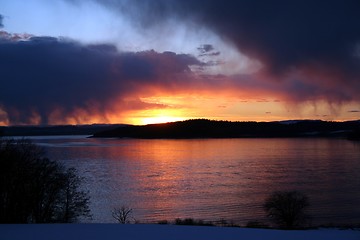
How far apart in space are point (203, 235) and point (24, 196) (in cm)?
1522

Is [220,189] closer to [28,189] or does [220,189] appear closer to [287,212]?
[287,212]

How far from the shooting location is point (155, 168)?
7388cm

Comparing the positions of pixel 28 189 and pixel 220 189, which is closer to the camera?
pixel 28 189

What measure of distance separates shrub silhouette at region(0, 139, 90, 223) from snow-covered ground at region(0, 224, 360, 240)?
959 centimetres

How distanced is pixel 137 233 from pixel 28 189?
13768 millimetres

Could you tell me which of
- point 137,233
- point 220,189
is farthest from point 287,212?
point 220,189

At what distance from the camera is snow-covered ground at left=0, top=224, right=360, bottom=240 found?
13.2 meters

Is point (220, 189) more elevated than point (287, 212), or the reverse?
point (287, 212)

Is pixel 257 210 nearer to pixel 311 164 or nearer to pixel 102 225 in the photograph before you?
pixel 102 225

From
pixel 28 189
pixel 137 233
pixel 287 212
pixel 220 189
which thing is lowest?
pixel 220 189

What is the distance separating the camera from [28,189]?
2483 cm

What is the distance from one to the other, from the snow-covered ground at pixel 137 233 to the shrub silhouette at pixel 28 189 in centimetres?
959

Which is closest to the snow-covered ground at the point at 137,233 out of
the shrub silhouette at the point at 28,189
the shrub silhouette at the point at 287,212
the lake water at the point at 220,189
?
the shrub silhouette at the point at 28,189

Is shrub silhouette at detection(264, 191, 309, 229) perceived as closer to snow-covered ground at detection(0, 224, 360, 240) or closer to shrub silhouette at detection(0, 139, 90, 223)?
snow-covered ground at detection(0, 224, 360, 240)
